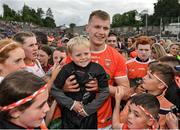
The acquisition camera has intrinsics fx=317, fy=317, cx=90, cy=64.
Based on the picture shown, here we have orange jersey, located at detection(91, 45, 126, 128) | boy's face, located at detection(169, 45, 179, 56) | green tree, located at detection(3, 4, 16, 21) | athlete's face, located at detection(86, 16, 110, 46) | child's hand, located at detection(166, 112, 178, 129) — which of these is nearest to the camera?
child's hand, located at detection(166, 112, 178, 129)

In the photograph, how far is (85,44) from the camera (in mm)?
3963

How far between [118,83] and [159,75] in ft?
1.81

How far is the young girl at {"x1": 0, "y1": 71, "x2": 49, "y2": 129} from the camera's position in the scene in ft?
8.17

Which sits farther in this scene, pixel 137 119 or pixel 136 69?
pixel 136 69

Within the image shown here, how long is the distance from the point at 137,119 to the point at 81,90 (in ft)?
2.68

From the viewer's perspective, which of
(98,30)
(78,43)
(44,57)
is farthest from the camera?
(44,57)

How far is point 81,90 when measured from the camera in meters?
3.91

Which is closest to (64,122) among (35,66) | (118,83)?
(118,83)

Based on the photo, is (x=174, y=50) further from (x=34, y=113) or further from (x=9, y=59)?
(x=34, y=113)

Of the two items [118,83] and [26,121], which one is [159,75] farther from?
[26,121]

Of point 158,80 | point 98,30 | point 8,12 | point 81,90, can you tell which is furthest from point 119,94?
point 8,12

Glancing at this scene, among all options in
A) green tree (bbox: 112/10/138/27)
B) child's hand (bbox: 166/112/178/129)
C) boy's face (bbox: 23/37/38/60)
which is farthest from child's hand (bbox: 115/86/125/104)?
green tree (bbox: 112/10/138/27)

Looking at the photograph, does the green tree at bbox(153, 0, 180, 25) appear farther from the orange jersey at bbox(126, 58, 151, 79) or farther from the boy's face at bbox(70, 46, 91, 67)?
the boy's face at bbox(70, 46, 91, 67)

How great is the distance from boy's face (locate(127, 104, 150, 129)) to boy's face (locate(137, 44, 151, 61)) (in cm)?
314
